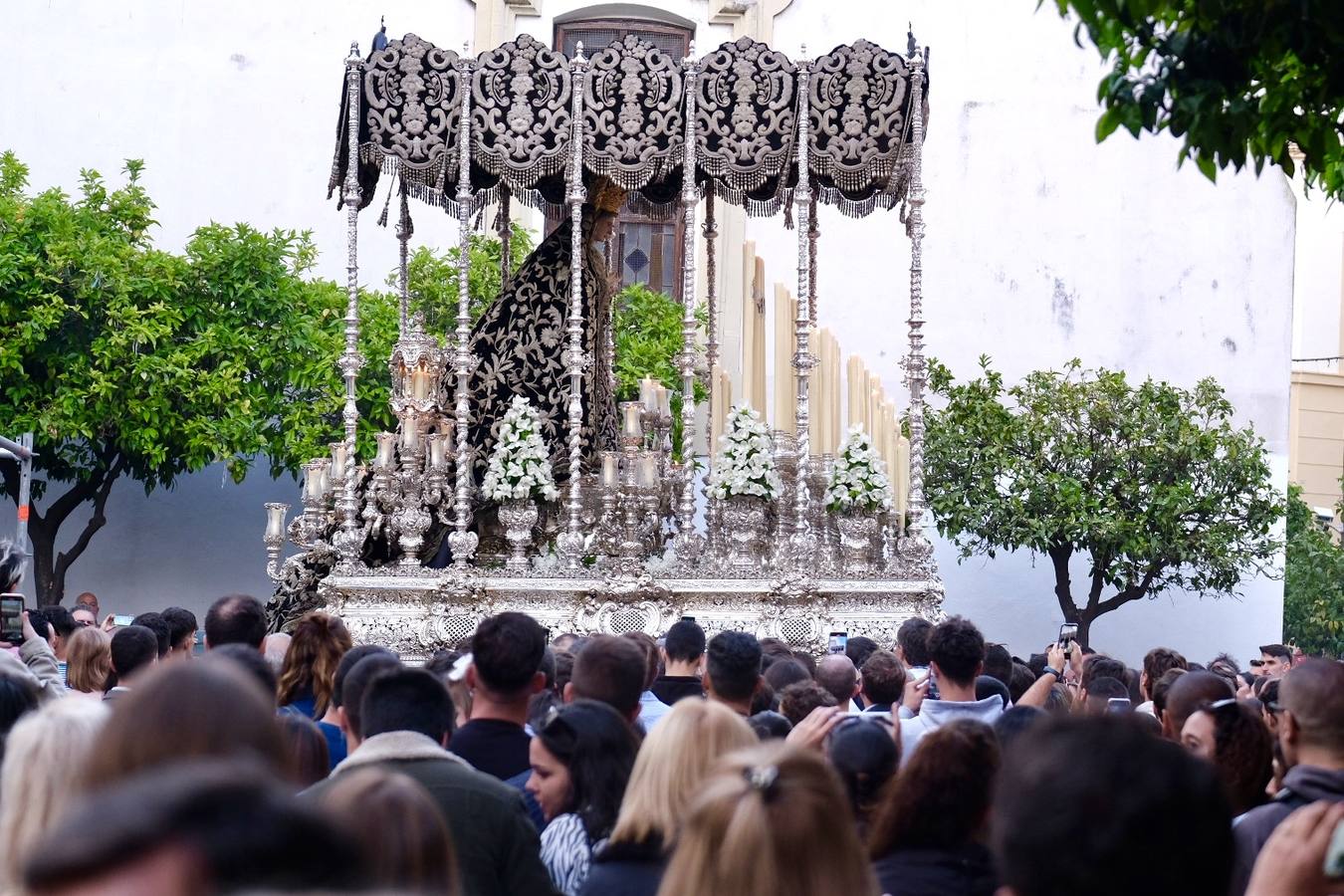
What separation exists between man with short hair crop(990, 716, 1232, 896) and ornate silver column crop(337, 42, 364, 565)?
439 inches

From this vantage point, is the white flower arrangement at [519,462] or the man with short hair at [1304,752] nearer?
the man with short hair at [1304,752]

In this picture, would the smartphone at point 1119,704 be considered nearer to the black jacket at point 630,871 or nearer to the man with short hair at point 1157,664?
the man with short hair at point 1157,664

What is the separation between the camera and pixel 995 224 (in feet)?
85.3

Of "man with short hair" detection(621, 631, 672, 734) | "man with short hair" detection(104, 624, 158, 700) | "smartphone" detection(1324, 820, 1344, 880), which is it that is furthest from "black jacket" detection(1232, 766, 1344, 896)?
"man with short hair" detection(104, 624, 158, 700)

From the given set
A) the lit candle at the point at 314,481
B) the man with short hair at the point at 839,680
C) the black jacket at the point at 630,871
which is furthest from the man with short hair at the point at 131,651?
the lit candle at the point at 314,481

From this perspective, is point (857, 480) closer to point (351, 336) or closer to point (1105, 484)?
point (351, 336)

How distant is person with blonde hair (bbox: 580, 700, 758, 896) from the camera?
4.47 meters

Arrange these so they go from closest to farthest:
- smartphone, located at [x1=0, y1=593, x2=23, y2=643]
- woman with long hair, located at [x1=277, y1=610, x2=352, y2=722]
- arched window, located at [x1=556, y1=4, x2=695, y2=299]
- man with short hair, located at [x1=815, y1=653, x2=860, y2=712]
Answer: woman with long hair, located at [x1=277, y1=610, x2=352, y2=722], smartphone, located at [x1=0, y1=593, x2=23, y2=643], man with short hair, located at [x1=815, y1=653, x2=860, y2=712], arched window, located at [x1=556, y1=4, x2=695, y2=299]

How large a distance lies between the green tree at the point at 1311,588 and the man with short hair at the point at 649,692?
2036 centimetres

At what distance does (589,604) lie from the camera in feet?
45.2

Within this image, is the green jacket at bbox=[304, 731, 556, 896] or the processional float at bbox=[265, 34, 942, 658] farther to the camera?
the processional float at bbox=[265, 34, 942, 658]

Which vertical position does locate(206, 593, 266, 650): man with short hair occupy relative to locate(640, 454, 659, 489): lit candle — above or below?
below

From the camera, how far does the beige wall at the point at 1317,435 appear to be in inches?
1203

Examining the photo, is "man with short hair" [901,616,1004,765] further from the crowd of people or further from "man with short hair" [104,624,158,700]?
"man with short hair" [104,624,158,700]
